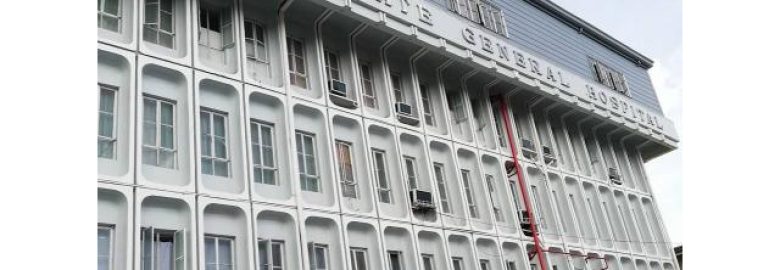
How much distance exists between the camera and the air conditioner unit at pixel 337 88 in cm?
1352

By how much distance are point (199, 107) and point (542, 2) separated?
14371mm

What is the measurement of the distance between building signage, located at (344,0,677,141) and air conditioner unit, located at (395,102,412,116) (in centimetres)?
162

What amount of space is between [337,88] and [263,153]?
2459mm

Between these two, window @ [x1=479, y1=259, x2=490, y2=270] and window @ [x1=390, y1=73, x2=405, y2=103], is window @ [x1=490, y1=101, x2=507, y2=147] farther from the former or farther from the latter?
window @ [x1=479, y1=259, x2=490, y2=270]

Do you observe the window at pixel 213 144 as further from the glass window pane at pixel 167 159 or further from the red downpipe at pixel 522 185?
the red downpipe at pixel 522 185

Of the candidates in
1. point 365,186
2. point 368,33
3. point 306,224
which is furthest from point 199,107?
point 368,33

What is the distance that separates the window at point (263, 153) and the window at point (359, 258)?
79.6 inches

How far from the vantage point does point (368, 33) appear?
14930mm

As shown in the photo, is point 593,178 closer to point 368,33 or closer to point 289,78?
point 368,33

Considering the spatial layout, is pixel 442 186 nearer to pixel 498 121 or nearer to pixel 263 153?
pixel 498 121

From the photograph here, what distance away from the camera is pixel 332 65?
47.9 ft

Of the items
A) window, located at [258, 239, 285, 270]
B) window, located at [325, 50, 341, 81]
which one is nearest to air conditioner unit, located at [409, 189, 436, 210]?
window, located at [325, 50, 341, 81]

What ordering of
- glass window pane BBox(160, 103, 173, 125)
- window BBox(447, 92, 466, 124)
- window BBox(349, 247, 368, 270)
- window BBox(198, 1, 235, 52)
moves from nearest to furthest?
1. glass window pane BBox(160, 103, 173, 125)
2. window BBox(349, 247, 368, 270)
3. window BBox(198, 1, 235, 52)
4. window BBox(447, 92, 466, 124)

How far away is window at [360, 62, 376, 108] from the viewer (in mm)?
14766
